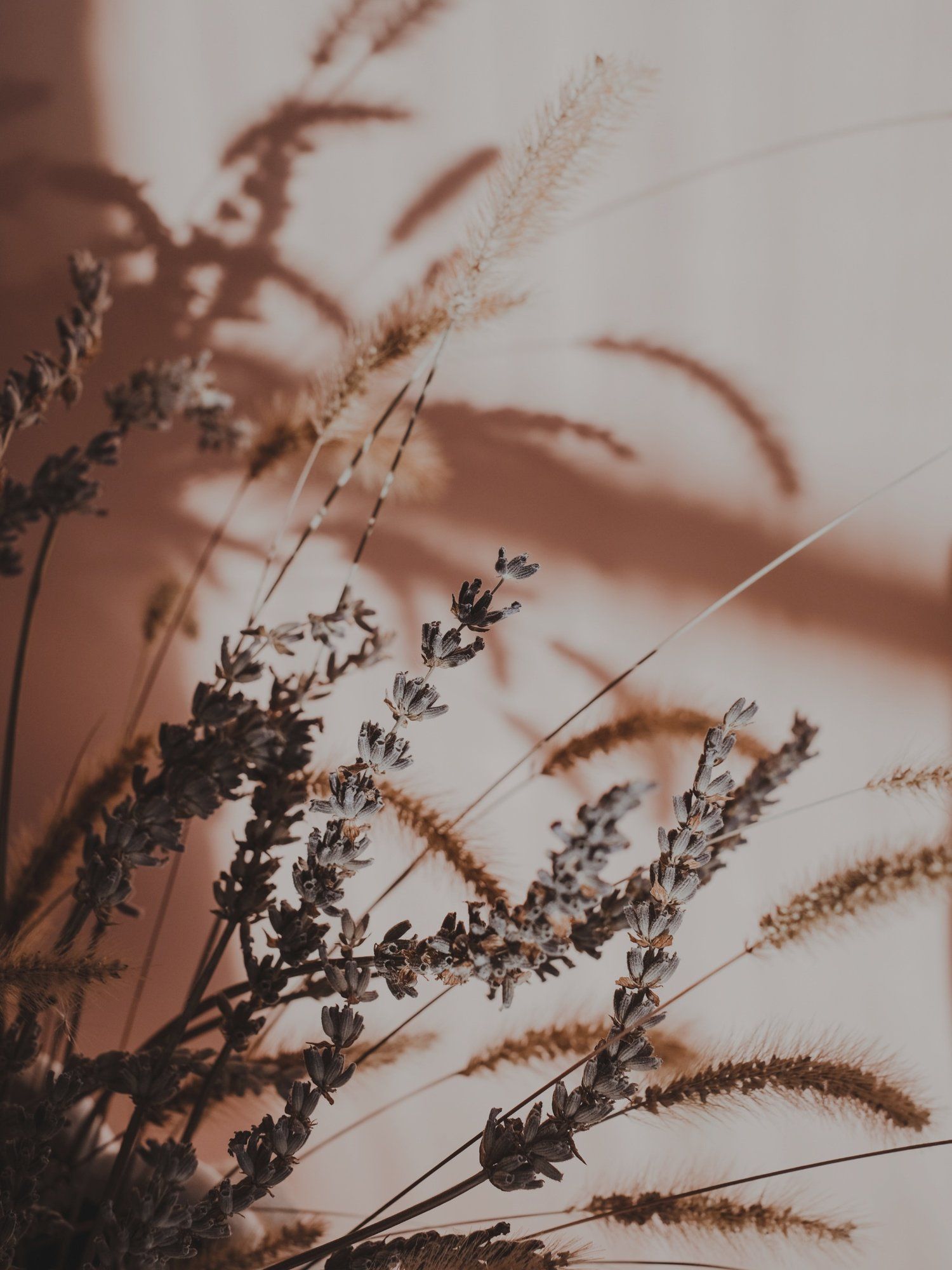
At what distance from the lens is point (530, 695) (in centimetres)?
99

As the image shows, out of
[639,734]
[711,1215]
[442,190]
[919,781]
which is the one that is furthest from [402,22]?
[711,1215]

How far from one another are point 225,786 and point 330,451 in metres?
0.38

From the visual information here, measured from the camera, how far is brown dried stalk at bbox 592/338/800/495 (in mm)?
884

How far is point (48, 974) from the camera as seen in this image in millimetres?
388

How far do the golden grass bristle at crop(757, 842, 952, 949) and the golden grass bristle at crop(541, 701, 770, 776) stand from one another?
11cm

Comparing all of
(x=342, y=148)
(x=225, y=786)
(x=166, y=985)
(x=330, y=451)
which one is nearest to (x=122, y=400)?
(x=330, y=451)

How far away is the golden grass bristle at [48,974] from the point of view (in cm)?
38

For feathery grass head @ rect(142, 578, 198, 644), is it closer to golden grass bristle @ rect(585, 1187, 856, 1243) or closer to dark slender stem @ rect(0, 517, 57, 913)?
dark slender stem @ rect(0, 517, 57, 913)

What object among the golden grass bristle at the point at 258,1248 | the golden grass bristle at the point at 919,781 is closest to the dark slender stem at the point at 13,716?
the golden grass bristle at the point at 258,1248

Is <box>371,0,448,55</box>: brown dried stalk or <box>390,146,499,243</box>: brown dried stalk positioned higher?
<box>371,0,448,55</box>: brown dried stalk

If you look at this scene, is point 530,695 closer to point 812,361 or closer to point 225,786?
point 812,361

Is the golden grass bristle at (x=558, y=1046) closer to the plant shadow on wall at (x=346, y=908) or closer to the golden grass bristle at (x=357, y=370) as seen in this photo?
the plant shadow on wall at (x=346, y=908)

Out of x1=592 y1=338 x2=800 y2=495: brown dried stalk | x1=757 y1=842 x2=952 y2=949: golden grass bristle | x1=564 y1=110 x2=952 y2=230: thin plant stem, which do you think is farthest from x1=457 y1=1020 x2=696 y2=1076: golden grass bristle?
x1=564 y1=110 x2=952 y2=230: thin plant stem

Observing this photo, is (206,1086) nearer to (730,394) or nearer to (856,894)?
(856,894)
